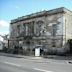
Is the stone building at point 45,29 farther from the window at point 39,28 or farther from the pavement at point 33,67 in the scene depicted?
the pavement at point 33,67

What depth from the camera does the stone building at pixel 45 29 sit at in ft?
107

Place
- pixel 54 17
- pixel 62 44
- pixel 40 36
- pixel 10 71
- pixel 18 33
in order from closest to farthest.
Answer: pixel 10 71 → pixel 62 44 → pixel 54 17 → pixel 40 36 → pixel 18 33

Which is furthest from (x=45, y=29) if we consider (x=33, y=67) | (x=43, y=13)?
(x=33, y=67)

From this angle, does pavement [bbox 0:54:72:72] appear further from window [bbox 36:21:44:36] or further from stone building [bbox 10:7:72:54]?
window [bbox 36:21:44:36]

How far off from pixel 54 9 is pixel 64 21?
355 cm

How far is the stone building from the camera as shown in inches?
1286

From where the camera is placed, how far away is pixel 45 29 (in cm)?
3578

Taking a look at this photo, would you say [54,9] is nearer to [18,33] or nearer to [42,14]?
[42,14]

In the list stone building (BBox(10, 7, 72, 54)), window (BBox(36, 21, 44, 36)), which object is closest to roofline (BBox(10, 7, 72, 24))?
stone building (BBox(10, 7, 72, 54))

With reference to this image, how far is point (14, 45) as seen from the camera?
44.0 m

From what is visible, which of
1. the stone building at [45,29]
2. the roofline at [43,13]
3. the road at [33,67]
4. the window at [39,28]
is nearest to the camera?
the road at [33,67]

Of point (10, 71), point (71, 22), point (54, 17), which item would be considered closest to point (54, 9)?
point (54, 17)

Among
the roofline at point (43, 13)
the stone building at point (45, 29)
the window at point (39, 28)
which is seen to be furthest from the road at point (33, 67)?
the window at point (39, 28)

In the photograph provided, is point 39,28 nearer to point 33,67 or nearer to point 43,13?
point 43,13
